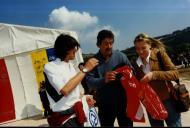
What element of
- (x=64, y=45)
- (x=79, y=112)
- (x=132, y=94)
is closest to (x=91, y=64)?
(x=64, y=45)

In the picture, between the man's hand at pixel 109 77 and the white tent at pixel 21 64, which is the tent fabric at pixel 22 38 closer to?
the white tent at pixel 21 64

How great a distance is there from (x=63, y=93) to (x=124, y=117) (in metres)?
1.39

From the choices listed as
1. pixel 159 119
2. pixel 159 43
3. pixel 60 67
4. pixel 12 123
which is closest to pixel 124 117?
pixel 159 119

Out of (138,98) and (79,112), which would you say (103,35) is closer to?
(138,98)

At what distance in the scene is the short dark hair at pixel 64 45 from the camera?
3.74 meters

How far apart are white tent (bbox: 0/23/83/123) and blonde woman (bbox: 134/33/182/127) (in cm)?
911

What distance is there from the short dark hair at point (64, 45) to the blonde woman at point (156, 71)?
3.43 ft

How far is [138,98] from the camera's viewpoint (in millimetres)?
4523

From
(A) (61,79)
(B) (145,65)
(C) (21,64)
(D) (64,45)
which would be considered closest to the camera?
(A) (61,79)

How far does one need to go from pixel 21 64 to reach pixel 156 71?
995 cm

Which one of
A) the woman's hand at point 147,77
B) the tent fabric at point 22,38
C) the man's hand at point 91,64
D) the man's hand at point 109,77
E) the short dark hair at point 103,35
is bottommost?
the woman's hand at point 147,77

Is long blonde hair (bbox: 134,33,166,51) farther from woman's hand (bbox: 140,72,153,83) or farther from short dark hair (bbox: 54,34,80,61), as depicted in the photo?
short dark hair (bbox: 54,34,80,61)

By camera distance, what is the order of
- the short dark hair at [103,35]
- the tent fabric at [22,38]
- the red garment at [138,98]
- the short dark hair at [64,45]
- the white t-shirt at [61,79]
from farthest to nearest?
the tent fabric at [22,38] → the short dark hair at [103,35] → the red garment at [138,98] → the short dark hair at [64,45] → the white t-shirt at [61,79]

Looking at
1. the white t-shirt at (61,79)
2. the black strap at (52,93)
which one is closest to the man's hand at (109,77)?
the white t-shirt at (61,79)
